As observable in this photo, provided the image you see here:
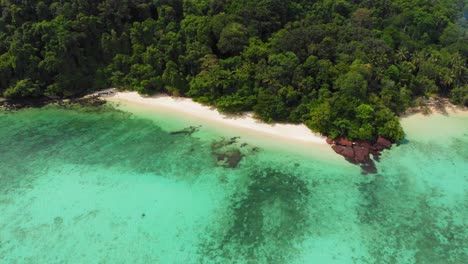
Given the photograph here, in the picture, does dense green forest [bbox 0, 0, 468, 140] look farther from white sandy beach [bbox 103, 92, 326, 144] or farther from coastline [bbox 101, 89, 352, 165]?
coastline [bbox 101, 89, 352, 165]

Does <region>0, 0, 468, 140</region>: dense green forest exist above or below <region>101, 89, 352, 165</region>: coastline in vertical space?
above

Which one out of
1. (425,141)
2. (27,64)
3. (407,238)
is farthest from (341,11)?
(27,64)

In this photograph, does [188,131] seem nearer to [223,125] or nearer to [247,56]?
[223,125]

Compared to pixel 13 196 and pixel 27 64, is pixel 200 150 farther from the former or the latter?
pixel 27 64

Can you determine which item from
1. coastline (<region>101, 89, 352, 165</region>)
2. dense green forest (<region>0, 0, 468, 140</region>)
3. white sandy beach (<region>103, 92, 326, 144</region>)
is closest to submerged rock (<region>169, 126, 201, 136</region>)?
coastline (<region>101, 89, 352, 165</region>)

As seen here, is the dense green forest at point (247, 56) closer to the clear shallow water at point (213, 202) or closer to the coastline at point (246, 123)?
the coastline at point (246, 123)

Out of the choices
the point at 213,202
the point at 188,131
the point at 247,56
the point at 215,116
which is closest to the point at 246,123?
the point at 215,116
